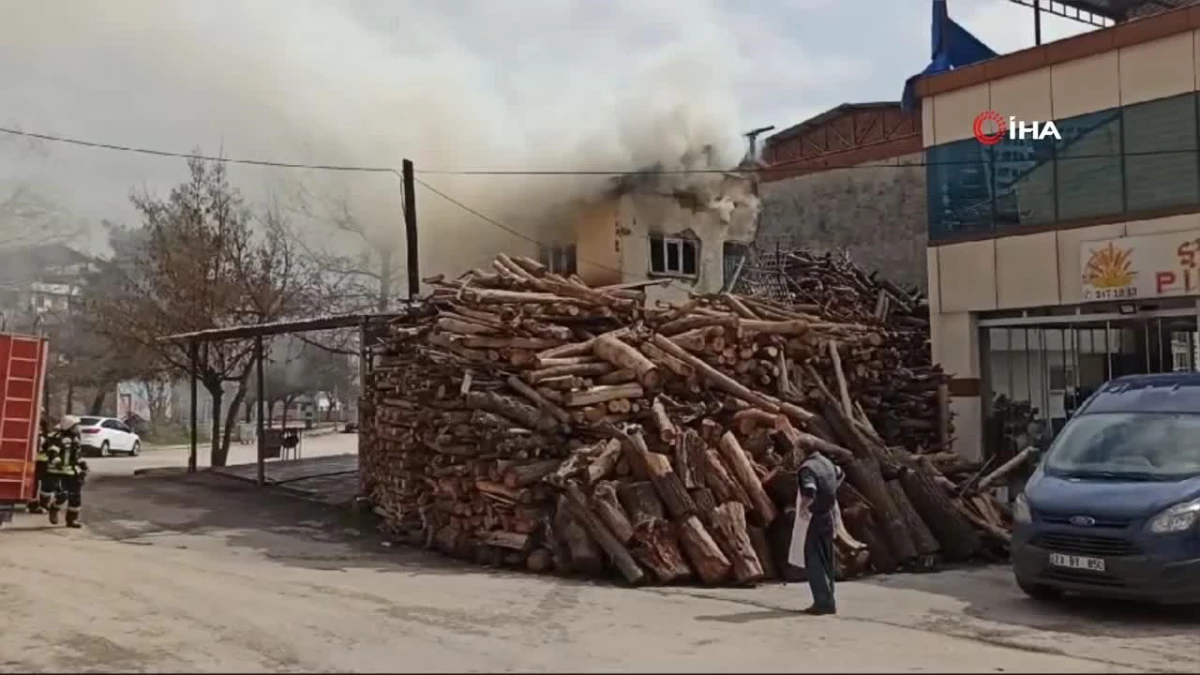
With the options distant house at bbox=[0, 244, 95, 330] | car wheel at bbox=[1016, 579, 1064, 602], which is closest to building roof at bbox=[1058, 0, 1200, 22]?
car wheel at bbox=[1016, 579, 1064, 602]

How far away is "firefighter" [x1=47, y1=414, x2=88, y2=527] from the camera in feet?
59.9

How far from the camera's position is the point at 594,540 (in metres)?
13.1

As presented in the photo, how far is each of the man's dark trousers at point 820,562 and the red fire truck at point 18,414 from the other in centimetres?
1153

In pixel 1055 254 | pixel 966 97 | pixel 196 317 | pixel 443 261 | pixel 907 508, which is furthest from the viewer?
pixel 443 261

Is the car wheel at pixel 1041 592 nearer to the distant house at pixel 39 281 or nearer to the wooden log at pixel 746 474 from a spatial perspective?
the wooden log at pixel 746 474

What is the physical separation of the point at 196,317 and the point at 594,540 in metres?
19.3

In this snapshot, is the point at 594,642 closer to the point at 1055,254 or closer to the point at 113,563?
the point at 113,563

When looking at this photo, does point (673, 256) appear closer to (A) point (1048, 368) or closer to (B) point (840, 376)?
(A) point (1048, 368)

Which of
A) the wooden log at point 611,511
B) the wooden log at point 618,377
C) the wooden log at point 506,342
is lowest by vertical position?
the wooden log at point 611,511

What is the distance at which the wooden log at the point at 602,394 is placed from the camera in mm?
14258

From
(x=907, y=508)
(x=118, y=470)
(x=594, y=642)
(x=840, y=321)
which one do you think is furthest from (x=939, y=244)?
(x=118, y=470)

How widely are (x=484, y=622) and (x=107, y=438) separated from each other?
34424 millimetres

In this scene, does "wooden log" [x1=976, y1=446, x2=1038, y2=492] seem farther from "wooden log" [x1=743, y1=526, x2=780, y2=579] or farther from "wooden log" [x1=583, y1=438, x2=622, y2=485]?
"wooden log" [x1=583, y1=438, x2=622, y2=485]

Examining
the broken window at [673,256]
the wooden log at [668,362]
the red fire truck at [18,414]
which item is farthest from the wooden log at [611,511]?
the broken window at [673,256]
